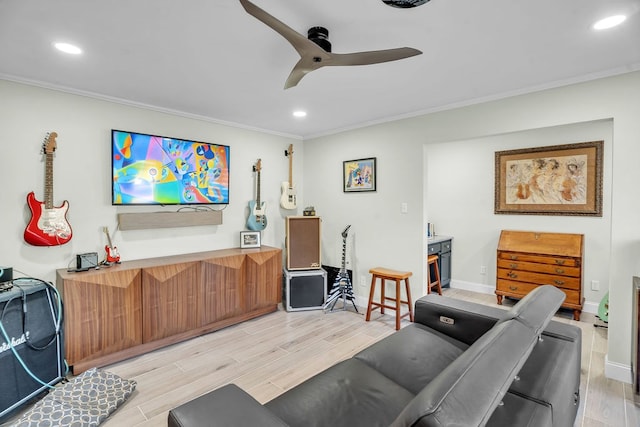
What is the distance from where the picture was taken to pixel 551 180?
155 inches

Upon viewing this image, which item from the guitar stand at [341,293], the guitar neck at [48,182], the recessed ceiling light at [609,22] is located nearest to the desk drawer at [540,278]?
the guitar stand at [341,293]

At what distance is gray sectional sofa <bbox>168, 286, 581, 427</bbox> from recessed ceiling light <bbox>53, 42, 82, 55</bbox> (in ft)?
7.26

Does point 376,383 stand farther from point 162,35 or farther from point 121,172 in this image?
point 121,172

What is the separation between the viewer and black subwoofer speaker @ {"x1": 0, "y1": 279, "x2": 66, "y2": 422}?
78.4 inches

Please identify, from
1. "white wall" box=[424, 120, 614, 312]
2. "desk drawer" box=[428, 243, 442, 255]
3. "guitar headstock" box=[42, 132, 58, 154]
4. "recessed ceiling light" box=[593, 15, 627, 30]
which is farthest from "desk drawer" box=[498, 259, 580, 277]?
"guitar headstock" box=[42, 132, 58, 154]

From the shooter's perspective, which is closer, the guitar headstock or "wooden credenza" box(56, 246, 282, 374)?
"wooden credenza" box(56, 246, 282, 374)

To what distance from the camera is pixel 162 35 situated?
72.9 inches

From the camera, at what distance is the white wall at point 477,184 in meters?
2.33

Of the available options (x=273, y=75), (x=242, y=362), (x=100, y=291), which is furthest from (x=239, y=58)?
(x=242, y=362)

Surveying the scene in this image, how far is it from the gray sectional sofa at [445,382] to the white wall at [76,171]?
2403 mm

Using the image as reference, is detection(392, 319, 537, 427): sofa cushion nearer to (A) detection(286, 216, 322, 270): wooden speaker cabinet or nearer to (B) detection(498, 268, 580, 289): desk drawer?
(A) detection(286, 216, 322, 270): wooden speaker cabinet

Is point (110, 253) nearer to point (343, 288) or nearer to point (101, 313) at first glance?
point (101, 313)

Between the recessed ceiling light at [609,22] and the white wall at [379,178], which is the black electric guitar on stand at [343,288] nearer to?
the white wall at [379,178]

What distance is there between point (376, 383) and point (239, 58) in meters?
2.17
